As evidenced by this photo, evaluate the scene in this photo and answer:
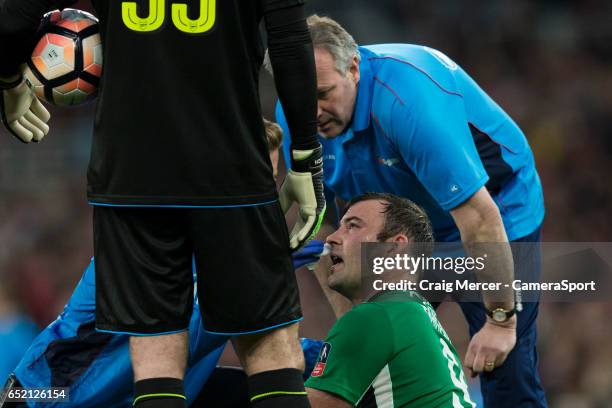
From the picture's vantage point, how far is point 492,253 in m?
3.81

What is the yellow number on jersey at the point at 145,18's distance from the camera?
2.65m

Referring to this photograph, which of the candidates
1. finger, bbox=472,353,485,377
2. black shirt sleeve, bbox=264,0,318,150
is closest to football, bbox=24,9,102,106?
black shirt sleeve, bbox=264,0,318,150

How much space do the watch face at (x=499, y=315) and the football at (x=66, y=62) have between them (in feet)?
5.94

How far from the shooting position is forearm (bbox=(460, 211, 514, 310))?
3.77m

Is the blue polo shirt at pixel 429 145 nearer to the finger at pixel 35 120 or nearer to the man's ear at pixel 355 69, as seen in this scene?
the man's ear at pixel 355 69

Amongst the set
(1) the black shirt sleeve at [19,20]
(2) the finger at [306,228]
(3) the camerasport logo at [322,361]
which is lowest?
(3) the camerasport logo at [322,361]

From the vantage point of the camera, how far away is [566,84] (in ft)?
30.7

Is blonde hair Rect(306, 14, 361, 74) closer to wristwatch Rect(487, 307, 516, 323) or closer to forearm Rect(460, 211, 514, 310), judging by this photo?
forearm Rect(460, 211, 514, 310)

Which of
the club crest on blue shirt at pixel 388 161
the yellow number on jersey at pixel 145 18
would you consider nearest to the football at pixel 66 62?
the yellow number on jersey at pixel 145 18

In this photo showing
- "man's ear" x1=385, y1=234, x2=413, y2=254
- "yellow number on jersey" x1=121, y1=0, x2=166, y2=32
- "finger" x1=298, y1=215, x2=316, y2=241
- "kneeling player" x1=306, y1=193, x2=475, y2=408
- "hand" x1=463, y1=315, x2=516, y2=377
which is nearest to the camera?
"yellow number on jersey" x1=121, y1=0, x2=166, y2=32

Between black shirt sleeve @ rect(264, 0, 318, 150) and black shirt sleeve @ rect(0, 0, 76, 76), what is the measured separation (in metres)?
0.53

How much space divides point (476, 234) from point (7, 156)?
246 inches

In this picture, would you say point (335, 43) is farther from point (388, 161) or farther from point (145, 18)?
point (145, 18)

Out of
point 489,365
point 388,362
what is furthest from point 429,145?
point 489,365
